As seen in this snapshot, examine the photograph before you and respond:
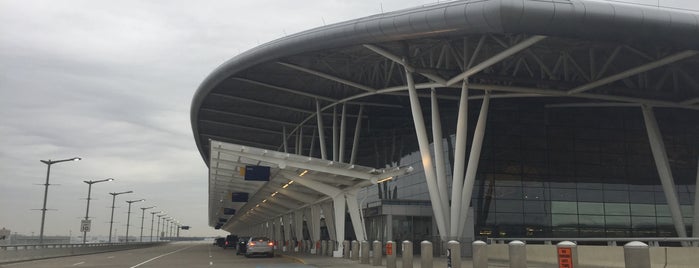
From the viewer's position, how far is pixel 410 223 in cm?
3794

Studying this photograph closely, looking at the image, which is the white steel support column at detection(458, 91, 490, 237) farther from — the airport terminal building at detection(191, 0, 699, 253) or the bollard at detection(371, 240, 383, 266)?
the bollard at detection(371, 240, 383, 266)

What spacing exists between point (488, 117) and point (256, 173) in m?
20.2

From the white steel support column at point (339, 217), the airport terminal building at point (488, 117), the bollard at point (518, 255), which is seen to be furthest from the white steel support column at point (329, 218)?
the bollard at point (518, 255)

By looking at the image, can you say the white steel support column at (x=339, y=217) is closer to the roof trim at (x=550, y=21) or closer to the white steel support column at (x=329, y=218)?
the white steel support column at (x=329, y=218)

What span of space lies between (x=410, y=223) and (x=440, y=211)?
608 cm

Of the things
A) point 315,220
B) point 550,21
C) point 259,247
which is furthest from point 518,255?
point 315,220

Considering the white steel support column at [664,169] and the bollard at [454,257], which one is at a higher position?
the white steel support column at [664,169]

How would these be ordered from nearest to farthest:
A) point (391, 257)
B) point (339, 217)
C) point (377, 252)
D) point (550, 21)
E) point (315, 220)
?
point (391, 257) < point (377, 252) < point (550, 21) < point (339, 217) < point (315, 220)

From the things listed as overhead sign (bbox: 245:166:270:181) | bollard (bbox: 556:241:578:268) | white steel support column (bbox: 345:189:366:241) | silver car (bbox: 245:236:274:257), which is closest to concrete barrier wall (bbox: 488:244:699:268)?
white steel support column (bbox: 345:189:366:241)

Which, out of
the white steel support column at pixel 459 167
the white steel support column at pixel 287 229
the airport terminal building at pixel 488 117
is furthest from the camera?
the white steel support column at pixel 287 229

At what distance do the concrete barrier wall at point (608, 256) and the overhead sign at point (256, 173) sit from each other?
441 inches

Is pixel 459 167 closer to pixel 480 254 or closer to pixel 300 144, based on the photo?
pixel 480 254

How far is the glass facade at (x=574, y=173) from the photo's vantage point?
39.3 meters

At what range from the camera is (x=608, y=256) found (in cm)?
1839
